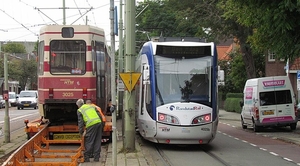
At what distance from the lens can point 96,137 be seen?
1239 cm

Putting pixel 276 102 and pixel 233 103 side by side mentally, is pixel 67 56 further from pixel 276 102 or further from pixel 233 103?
pixel 233 103

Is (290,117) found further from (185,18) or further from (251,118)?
(185,18)

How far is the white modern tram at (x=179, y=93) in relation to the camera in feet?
47.2

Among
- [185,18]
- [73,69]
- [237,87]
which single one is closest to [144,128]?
[73,69]

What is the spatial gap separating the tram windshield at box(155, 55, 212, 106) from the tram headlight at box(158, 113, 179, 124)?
381 millimetres

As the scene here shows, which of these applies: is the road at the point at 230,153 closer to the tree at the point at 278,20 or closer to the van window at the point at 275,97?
the tree at the point at 278,20

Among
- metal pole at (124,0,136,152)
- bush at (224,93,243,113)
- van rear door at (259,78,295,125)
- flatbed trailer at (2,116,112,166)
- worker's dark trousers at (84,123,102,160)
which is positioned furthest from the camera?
bush at (224,93,243,113)

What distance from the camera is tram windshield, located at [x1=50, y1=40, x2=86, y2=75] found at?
1545 cm

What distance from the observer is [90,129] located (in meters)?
12.3

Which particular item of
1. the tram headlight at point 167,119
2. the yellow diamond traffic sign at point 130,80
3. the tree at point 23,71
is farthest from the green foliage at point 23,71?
the yellow diamond traffic sign at point 130,80

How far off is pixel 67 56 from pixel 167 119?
392 cm

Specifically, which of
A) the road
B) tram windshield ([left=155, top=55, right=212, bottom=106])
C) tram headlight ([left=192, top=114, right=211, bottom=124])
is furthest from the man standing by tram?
tram headlight ([left=192, top=114, right=211, bottom=124])

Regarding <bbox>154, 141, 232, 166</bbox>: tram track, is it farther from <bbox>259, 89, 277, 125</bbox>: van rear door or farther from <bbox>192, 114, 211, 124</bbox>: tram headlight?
<bbox>259, 89, 277, 125</bbox>: van rear door

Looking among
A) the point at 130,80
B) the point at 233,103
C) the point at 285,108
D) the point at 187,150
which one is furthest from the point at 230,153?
the point at 233,103
